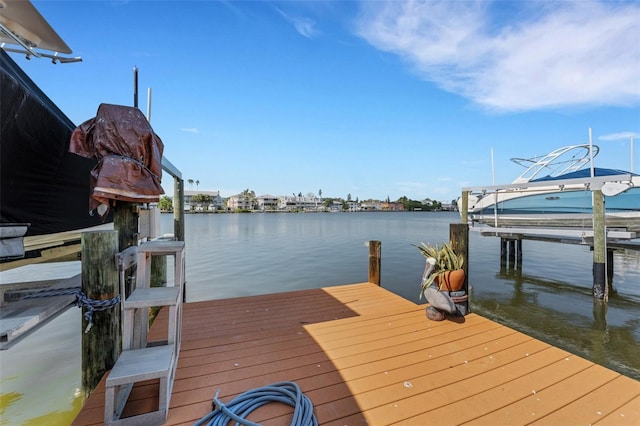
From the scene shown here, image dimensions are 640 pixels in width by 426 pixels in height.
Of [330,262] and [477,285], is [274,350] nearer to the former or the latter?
[477,285]

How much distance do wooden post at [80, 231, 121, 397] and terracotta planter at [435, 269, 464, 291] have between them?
3.47 metres

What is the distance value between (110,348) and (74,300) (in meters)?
0.48

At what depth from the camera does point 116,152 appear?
7.55 feet

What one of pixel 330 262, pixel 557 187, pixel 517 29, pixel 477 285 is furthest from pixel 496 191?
pixel 330 262

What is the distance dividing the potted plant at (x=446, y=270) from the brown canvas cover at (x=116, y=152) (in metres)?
3.32

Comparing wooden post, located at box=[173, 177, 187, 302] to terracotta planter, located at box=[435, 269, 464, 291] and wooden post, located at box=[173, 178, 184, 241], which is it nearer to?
wooden post, located at box=[173, 178, 184, 241]

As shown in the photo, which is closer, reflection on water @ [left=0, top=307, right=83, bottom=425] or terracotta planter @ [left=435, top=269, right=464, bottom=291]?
reflection on water @ [left=0, top=307, right=83, bottom=425]

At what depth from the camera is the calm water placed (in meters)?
3.27

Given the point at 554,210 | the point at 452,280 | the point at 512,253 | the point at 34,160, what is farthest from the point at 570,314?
the point at 34,160

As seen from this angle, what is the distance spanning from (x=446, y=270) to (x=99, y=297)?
3.64 m

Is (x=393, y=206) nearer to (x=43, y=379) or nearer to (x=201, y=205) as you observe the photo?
(x=201, y=205)

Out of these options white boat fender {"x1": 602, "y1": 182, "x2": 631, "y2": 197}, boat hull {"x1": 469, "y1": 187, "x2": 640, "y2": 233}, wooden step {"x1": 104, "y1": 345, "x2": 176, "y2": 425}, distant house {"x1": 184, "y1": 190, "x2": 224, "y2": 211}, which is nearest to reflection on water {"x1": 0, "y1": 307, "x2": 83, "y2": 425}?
wooden step {"x1": 104, "y1": 345, "x2": 176, "y2": 425}

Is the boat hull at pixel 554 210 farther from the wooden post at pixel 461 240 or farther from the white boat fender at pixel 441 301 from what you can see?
the white boat fender at pixel 441 301

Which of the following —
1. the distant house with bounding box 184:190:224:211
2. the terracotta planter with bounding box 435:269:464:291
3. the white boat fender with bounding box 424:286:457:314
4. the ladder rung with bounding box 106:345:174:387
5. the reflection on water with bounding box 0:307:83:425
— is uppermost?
the distant house with bounding box 184:190:224:211
